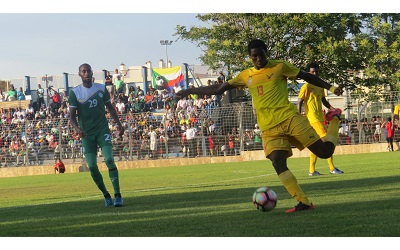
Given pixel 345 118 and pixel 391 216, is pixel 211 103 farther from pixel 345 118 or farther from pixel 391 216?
pixel 391 216

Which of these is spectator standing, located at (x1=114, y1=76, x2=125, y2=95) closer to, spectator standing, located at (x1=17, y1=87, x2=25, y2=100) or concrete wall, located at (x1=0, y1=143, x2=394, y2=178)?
concrete wall, located at (x1=0, y1=143, x2=394, y2=178)

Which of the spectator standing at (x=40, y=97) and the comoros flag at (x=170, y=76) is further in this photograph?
the spectator standing at (x=40, y=97)

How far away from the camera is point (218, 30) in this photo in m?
41.2

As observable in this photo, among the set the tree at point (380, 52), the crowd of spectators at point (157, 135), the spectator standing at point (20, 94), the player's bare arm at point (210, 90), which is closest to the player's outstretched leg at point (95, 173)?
the player's bare arm at point (210, 90)

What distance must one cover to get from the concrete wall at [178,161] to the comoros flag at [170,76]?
8216 millimetres

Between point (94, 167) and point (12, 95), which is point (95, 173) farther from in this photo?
point (12, 95)

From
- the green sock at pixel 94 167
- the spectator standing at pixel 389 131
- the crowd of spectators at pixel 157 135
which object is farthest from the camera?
the crowd of spectators at pixel 157 135

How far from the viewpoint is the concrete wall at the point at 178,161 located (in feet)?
120

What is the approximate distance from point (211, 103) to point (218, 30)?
15.2 ft

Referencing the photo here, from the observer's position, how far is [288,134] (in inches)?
431

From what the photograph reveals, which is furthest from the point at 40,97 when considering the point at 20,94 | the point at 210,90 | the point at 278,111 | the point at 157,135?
the point at 278,111

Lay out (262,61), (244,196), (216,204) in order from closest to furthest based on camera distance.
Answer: (262,61) → (216,204) → (244,196)

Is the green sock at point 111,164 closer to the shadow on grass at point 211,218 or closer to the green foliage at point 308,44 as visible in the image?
the shadow on grass at point 211,218

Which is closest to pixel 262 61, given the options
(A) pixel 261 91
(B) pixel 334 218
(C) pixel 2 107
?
(A) pixel 261 91
